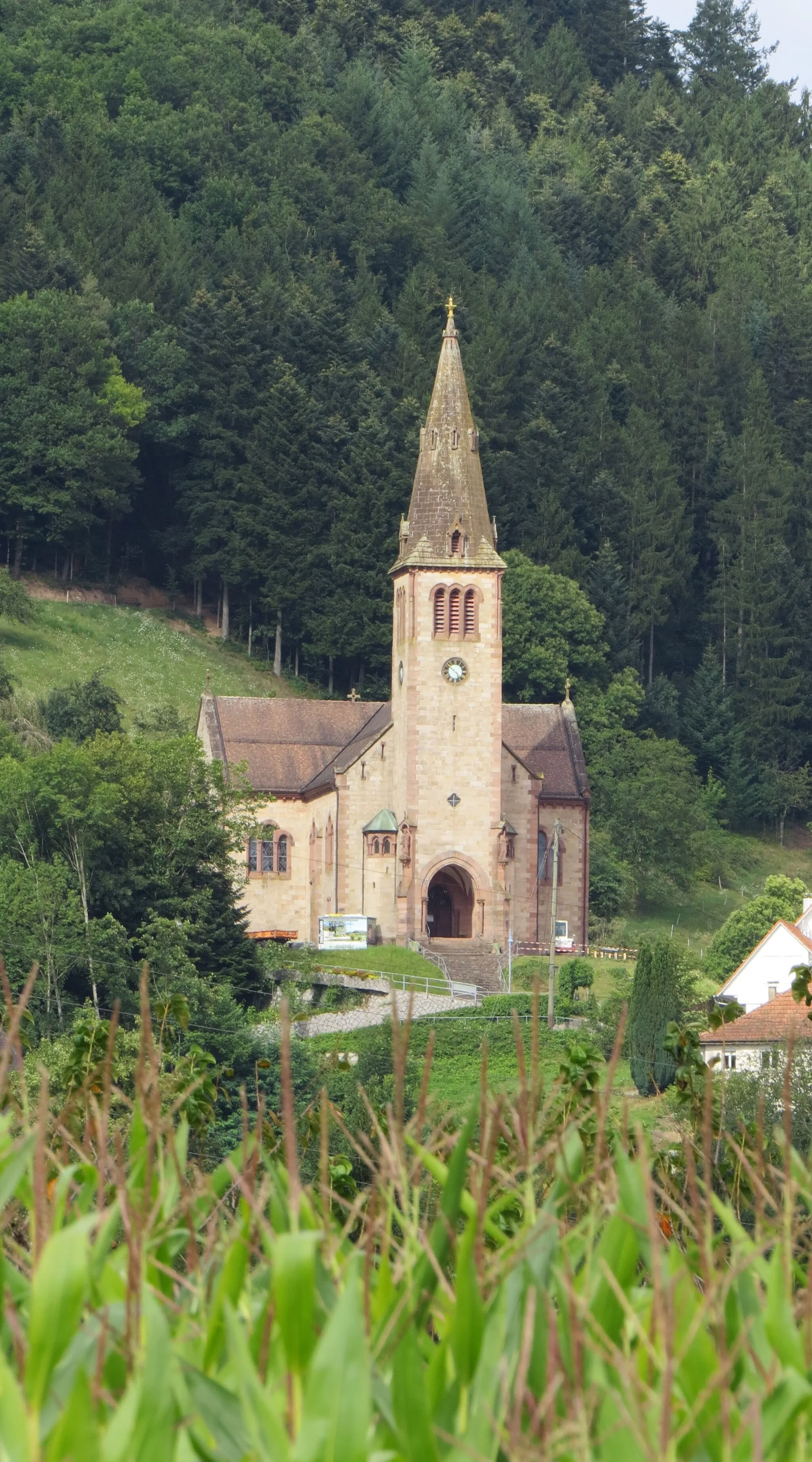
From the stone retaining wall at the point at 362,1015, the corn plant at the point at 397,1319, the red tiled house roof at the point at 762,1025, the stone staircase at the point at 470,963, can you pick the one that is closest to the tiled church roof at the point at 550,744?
the stone staircase at the point at 470,963

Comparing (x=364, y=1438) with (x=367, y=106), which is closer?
(x=364, y=1438)

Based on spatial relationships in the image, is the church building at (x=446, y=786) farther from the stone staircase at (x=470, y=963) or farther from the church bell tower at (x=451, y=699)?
the stone staircase at (x=470, y=963)

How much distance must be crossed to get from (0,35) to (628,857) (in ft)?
218

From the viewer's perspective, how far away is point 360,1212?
6086mm

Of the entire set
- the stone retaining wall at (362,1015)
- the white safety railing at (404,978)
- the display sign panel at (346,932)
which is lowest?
the stone retaining wall at (362,1015)

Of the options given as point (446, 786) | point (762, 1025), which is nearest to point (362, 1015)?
point (446, 786)

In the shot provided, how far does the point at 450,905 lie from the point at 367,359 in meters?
43.5

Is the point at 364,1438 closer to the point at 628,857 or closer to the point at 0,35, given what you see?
the point at 628,857

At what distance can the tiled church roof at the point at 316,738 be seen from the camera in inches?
2721

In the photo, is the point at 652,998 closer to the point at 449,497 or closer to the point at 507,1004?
the point at 507,1004

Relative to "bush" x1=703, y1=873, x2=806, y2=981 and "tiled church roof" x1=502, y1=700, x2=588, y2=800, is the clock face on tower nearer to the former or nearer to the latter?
"tiled church roof" x1=502, y1=700, x2=588, y2=800

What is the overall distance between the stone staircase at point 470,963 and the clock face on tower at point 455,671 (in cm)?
714

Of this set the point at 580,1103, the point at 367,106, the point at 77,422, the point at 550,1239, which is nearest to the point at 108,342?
the point at 77,422

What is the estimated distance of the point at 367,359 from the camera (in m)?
103
